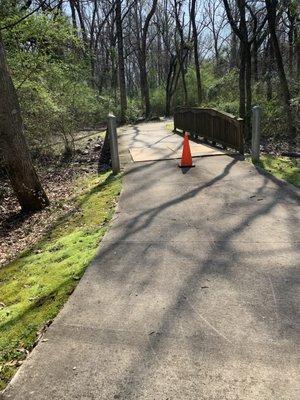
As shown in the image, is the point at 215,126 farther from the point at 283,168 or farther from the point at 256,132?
the point at 283,168

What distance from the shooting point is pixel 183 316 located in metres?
3.47

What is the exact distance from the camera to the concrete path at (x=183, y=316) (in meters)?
2.76

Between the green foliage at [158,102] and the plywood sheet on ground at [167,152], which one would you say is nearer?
the plywood sheet on ground at [167,152]

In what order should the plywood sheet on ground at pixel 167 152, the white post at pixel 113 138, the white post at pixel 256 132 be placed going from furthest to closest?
1. the plywood sheet on ground at pixel 167 152
2. the white post at pixel 113 138
3. the white post at pixel 256 132

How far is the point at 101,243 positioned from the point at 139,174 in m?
3.59

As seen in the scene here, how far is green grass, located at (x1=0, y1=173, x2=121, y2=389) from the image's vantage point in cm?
347

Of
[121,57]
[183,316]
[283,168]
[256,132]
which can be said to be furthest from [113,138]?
[121,57]

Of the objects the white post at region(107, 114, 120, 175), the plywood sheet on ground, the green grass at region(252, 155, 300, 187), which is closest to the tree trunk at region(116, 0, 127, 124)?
the plywood sheet on ground

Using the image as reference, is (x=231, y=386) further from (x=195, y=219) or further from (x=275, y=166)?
(x=275, y=166)

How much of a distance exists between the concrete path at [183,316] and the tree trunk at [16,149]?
8.97 feet

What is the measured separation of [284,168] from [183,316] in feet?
18.8

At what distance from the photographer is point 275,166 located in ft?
27.9

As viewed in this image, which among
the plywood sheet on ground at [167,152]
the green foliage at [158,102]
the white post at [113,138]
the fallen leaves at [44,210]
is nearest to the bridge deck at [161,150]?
the plywood sheet on ground at [167,152]

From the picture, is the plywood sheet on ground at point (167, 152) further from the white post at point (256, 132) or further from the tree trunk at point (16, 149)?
the tree trunk at point (16, 149)
